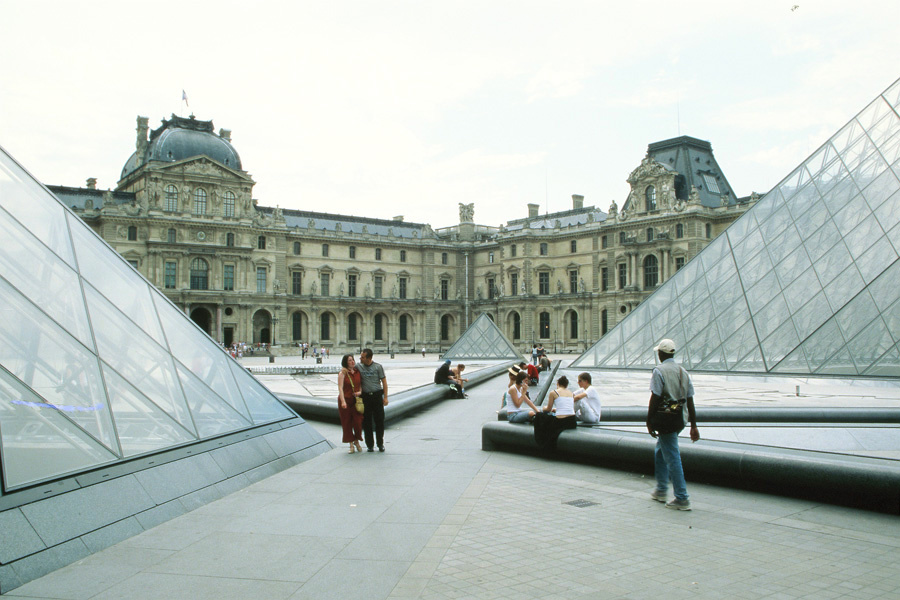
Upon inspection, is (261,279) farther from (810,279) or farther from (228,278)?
(810,279)

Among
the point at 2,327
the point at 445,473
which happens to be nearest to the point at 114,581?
the point at 2,327

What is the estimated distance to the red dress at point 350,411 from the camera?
9.12m

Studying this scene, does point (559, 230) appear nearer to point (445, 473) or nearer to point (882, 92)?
point (882, 92)

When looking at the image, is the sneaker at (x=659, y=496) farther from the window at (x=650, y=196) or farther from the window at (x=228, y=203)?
the window at (x=228, y=203)

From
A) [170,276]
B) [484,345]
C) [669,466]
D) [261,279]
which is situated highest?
[261,279]

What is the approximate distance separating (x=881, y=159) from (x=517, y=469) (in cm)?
1575

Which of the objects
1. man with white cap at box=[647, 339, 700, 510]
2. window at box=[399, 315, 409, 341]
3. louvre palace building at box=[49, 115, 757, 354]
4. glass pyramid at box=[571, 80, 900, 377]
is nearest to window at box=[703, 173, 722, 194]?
louvre palace building at box=[49, 115, 757, 354]

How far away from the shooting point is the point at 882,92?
19203mm

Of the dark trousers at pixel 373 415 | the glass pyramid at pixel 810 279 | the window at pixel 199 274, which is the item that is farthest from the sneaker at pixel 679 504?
the window at pixel 199 274

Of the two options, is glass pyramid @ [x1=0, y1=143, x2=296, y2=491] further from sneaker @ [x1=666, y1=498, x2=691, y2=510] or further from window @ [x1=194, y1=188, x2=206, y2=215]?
window @ [x1=194, y1=188, x2=206, y2=215]

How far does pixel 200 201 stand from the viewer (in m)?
57.6

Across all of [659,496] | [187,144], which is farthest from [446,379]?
[187,144]

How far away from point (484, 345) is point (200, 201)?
29.4 m

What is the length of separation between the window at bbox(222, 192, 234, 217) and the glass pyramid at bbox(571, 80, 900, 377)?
44.2 metres
